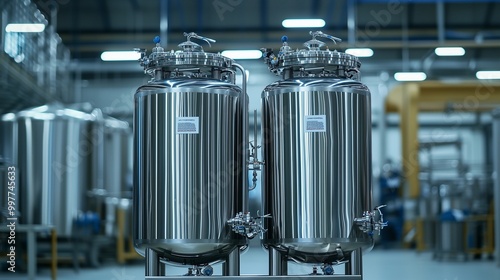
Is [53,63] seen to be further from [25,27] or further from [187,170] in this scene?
[187,170]

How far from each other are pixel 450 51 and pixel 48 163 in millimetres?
7691

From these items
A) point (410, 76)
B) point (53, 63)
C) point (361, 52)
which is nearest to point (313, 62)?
point (53, 63)

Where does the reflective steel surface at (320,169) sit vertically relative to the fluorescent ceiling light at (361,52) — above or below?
below

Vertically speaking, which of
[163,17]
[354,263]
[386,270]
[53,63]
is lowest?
[386,270]

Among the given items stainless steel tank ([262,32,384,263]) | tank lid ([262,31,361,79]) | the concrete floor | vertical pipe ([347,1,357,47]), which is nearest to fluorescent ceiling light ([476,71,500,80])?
vertical pipe ([347,1,357,47])

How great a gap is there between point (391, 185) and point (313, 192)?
33.3ft

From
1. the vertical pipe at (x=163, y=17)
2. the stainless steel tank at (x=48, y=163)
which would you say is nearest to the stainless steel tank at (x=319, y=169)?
the stainless steel tank at (x=48, y=163)

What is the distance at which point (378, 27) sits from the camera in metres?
12.6

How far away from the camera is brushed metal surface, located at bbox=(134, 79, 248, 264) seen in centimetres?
314

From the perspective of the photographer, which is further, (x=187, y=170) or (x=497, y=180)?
(x=497, y=180)

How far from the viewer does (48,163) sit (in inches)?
317

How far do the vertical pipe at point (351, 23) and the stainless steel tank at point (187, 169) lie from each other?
890 cm

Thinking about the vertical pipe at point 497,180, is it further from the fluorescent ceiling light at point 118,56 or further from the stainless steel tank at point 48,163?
the fluorescent ceiling light at point 118,56

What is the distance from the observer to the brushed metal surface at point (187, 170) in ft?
10.3
